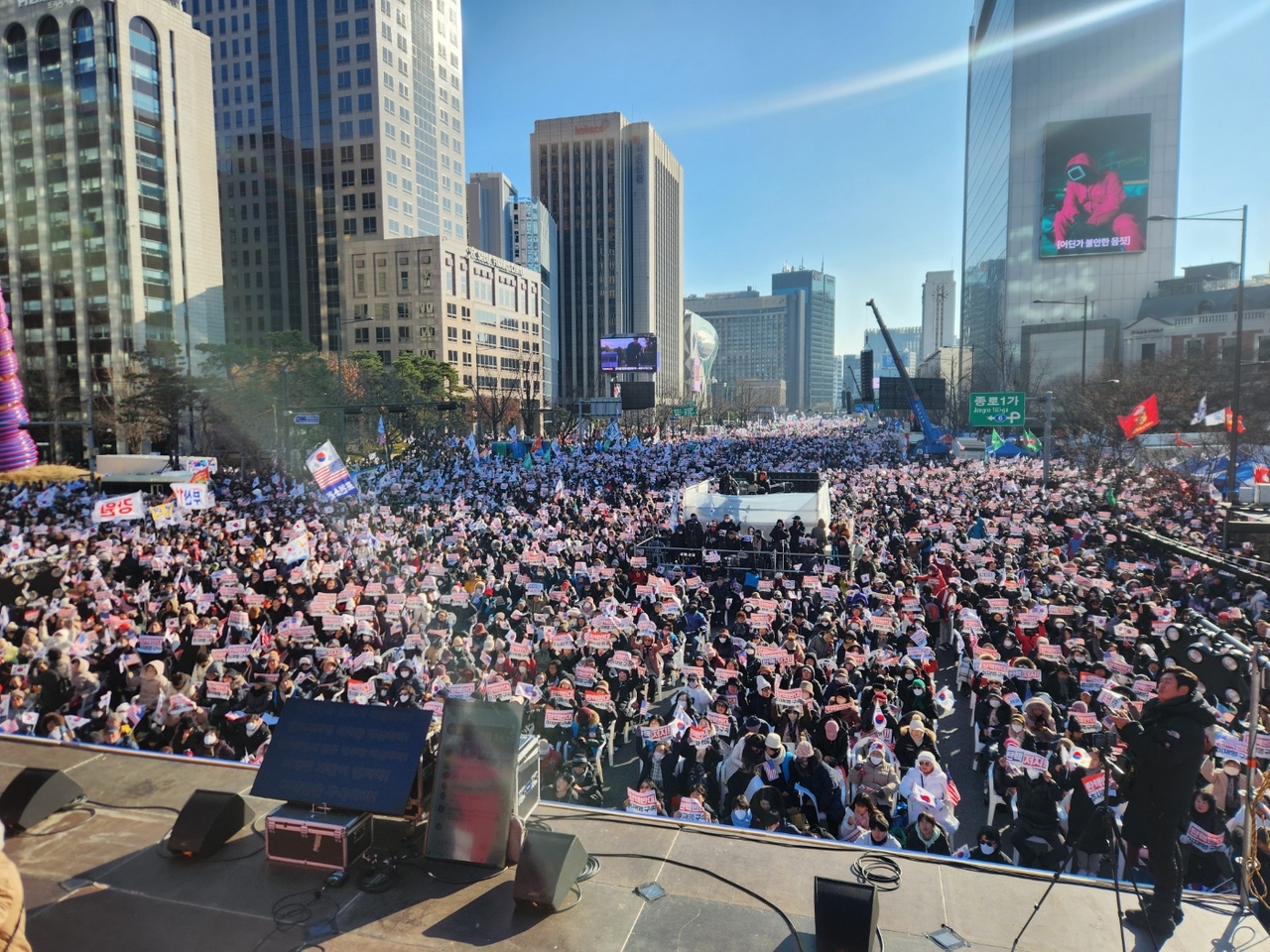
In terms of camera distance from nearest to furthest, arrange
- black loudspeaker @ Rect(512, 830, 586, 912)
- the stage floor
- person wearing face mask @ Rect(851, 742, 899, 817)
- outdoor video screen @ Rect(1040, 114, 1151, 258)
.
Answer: the stage floor, black loudspeaker @ Rect(512, 830, 586, 912), person wearing face mask @ Rect(851, 742, 899, 817), outdoor video screen @ Rect(1040, 114, 1151, 258)

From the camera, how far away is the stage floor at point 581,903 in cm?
564

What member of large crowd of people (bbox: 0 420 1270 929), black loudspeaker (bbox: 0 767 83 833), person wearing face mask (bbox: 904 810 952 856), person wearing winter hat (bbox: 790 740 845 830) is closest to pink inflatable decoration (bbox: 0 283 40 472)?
large crowd of people (bbox: 0 420 1270 929)

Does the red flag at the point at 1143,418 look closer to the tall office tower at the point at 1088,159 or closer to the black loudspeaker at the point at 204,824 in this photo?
the black loudspeaker at the point at 204,824

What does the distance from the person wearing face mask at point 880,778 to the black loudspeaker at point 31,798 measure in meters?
7.74

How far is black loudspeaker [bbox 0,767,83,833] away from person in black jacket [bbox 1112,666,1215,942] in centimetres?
887

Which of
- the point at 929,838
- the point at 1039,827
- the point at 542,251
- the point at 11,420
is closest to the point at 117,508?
the point at 11,420

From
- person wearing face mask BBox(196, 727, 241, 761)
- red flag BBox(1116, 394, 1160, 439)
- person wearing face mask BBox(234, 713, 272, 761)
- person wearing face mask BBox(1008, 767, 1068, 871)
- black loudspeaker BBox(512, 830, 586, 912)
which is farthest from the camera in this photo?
red flag BBox(1116, 394, 1160, 439)

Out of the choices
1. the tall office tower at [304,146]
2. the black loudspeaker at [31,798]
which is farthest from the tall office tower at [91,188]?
the black loudspeaker at [31,798]

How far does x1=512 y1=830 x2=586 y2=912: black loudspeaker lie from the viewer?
5.86 m

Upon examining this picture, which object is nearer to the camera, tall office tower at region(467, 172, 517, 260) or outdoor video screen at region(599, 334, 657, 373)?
outdoor video screen at region(599, 334, 657, 373)

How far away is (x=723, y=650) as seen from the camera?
13758 millimetres

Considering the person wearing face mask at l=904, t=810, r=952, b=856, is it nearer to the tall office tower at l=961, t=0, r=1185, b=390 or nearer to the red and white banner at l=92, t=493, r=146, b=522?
the red and white banner at l=92, t=493, r=146, b=522

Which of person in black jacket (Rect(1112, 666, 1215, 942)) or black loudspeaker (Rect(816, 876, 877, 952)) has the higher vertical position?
person in black jacket (Rect(1112, 666, 1215, 942))

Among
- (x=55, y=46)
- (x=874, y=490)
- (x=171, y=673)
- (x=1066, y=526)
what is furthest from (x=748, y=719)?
(x=55, y=46)
